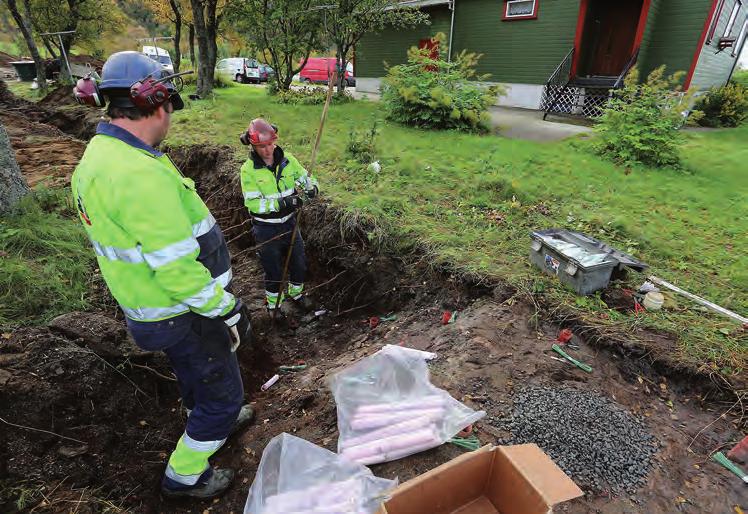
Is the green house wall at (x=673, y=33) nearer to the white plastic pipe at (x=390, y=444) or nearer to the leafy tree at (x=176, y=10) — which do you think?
the white plastic pipe at (x=390, y=444)

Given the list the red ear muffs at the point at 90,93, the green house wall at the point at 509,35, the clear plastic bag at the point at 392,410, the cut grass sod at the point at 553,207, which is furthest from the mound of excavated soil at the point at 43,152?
the green house wall at the point at 509,35

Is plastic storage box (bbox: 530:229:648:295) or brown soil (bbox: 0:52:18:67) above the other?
brown soil (bbox: 0:52:18:67)

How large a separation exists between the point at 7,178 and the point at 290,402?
12.7 feet

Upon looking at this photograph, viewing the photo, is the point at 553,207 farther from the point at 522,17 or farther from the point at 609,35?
the point at 522,17

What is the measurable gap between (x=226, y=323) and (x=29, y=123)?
11829 millimetres

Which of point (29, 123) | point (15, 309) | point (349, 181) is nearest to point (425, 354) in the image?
point (15, 309)

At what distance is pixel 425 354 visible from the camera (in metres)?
2.99

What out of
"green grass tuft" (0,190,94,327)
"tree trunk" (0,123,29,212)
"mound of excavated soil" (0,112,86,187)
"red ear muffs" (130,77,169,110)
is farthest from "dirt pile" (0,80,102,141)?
"red ear muffs" (130,77,169,110)

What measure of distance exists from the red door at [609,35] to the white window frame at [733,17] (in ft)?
13.1

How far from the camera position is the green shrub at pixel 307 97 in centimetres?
1251

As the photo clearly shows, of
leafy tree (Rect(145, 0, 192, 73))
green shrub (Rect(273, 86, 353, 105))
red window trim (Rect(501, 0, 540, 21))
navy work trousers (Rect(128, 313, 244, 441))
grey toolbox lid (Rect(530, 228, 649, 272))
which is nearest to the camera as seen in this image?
navy work trousers (Rect(128, 313, 244, 441))

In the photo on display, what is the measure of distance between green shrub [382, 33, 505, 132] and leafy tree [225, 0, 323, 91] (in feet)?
14.4

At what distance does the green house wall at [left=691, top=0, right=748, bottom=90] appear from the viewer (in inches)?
483

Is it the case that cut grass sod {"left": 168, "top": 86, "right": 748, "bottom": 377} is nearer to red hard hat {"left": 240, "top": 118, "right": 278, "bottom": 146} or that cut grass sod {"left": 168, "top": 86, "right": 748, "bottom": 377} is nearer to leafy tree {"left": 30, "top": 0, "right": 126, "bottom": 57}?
red hard hat {"left": 240, "top": 118, "right": 278, "bottom": 146}
